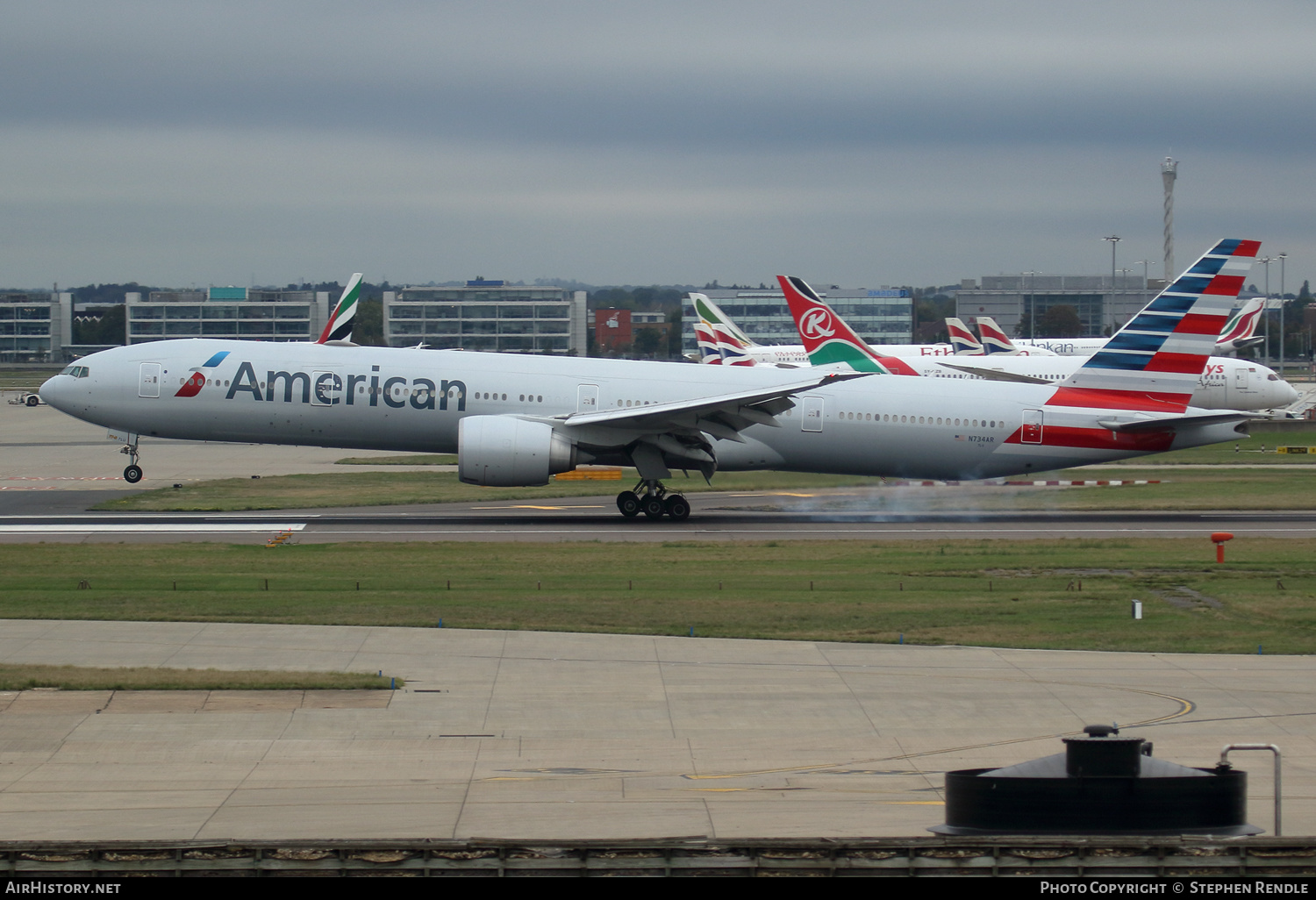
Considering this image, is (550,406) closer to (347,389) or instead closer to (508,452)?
(508,452)

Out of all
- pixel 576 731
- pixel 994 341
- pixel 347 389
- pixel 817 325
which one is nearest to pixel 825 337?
pixel 817 325

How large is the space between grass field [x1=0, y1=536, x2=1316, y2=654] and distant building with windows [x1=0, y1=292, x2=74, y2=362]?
161151 mm

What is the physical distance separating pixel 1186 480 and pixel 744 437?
728 inches

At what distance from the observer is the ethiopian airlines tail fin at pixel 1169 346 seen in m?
35.3

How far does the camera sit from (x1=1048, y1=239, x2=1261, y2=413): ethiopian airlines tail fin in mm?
35281

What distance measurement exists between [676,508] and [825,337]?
74.3 ft

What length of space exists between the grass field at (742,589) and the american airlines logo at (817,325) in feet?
84.4

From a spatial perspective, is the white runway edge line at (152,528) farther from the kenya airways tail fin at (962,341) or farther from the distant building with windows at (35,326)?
the distant building with windows at (35,326)

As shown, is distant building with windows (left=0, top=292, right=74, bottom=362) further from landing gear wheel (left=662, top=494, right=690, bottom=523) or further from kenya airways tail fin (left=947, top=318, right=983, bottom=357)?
landing gear wheel (left=662, top=494, right=690, bottom=523)

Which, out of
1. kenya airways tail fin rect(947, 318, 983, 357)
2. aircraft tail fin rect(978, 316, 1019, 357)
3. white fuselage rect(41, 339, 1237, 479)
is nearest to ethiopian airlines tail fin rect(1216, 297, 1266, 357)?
aircraft tail fin rect(978, 316, 1019, 357)

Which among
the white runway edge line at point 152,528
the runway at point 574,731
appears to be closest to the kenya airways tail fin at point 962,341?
the white runway edge line at point 152,528

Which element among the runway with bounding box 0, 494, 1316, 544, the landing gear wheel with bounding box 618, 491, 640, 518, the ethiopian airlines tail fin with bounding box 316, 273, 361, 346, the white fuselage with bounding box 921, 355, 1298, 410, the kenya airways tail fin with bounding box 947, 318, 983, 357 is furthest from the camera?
the kenya airways tail fin with bounding box 947, 318, 983, 357

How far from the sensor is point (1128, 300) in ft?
638

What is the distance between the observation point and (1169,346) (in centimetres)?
3559
